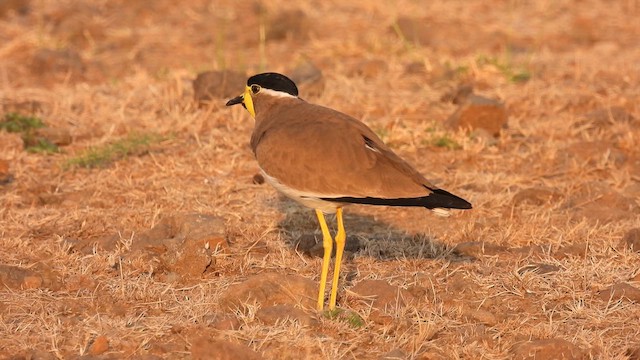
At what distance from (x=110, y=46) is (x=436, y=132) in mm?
4440

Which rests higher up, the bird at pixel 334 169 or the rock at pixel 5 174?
the bird at pixel 334 169

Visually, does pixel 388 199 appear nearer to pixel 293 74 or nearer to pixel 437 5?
pixel 293 74

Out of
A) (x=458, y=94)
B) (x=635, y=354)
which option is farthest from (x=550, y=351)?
(x=458, y=94)

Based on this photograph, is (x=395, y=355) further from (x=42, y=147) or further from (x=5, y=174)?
(x=42, y=147)

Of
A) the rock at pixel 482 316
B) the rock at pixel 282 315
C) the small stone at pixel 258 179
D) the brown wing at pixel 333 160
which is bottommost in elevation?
the small stone at pixel 258 179

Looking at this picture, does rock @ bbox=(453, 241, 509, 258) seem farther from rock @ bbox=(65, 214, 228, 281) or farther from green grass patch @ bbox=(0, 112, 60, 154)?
green grass patch @ bbox=(0, 112, 60, 154)

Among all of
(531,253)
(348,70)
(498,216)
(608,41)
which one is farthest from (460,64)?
(531,253)

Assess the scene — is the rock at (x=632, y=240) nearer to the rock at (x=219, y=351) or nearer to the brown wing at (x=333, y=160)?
the brown wing at (x=333, y=160)

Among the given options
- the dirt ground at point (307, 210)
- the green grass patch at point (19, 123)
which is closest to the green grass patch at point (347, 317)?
the dirt ground at point (307, 210)

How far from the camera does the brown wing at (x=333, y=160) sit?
193 inches

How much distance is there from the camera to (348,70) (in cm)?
984

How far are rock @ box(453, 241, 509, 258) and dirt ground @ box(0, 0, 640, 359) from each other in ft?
0.04

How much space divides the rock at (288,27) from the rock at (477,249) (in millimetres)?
5572

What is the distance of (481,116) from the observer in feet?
26.8
